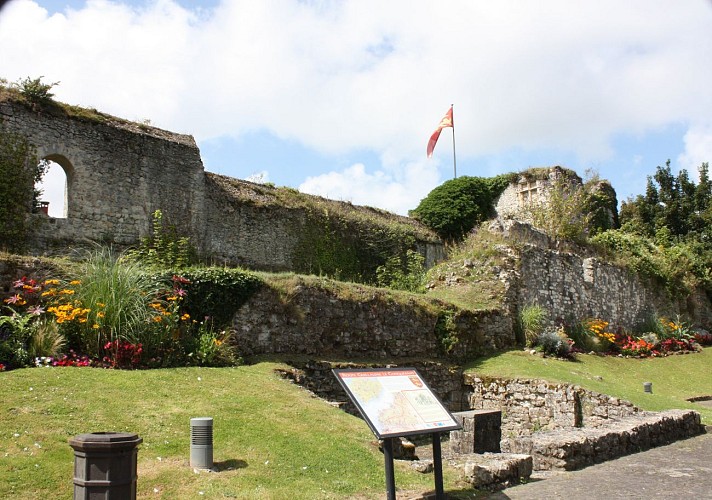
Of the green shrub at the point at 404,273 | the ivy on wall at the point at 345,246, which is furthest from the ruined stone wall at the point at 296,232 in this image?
the green shrub at the point at 404,273

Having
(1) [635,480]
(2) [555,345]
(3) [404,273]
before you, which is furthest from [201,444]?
(3) [404,273]

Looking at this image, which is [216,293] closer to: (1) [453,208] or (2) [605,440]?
(2) [605,440]

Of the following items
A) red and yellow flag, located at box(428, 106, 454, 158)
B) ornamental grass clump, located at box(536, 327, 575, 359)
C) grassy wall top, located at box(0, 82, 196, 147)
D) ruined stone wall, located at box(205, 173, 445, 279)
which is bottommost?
ornamental grass clump, located at box(536, 327, 575, 359)

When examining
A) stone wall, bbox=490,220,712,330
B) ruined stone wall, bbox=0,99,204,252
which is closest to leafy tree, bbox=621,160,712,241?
stone wall, bbox=490,220,712,330

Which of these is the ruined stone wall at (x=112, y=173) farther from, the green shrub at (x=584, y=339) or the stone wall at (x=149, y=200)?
the green shrub at (x=584, y=339)

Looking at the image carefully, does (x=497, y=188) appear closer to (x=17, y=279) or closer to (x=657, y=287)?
(x=657, y=287)

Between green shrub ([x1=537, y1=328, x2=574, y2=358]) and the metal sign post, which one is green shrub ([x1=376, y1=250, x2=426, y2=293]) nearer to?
green shrub ([x1=537, y1=328, x2=574, y2=358])

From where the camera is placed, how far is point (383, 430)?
552 centimetres

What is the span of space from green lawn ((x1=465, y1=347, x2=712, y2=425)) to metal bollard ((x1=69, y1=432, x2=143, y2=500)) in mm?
10134

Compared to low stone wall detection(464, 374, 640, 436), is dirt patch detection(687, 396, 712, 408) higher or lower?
lower

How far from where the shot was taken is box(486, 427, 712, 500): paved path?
6.93 meters

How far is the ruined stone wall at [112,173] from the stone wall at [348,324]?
16.8 ft

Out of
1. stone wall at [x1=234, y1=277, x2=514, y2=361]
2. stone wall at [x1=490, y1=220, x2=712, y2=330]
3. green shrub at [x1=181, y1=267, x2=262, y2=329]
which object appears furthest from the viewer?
stone wall at [x1=490, y1=220, x2=712, y2=330]

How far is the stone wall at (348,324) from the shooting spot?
469 inches
